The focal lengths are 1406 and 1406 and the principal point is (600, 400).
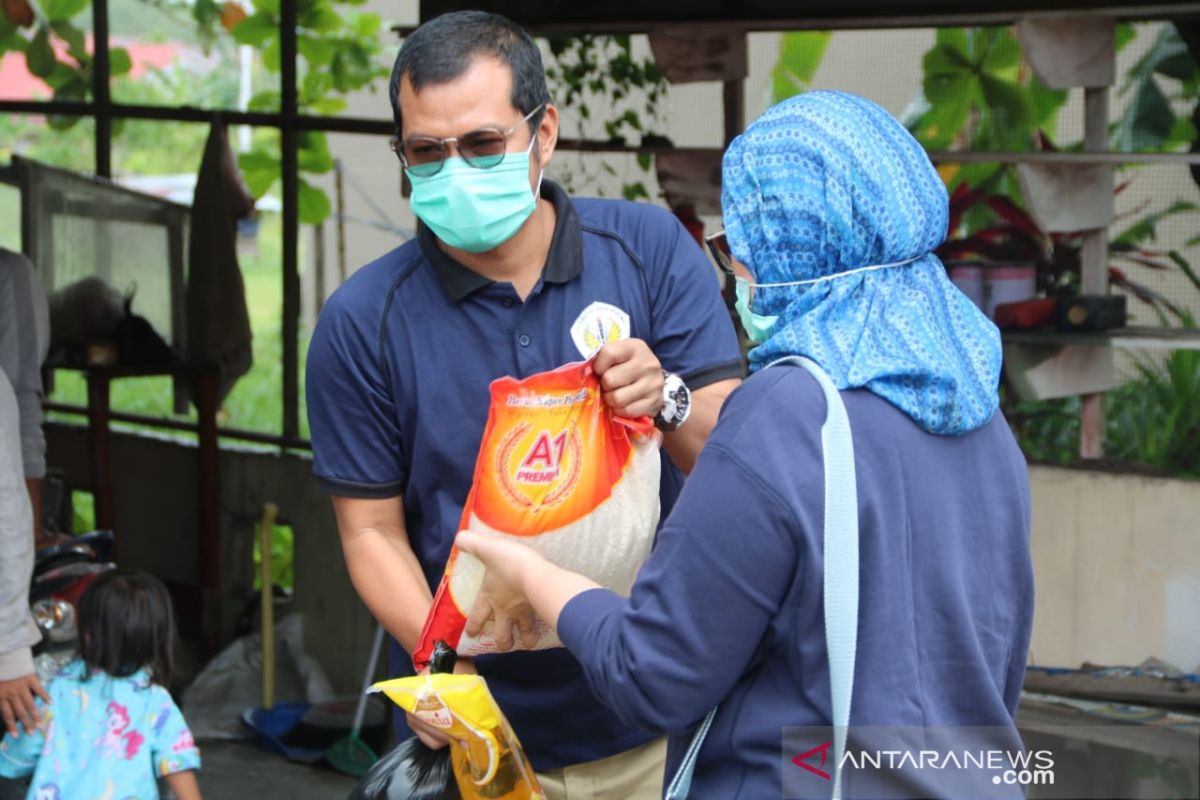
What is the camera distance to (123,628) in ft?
10.6

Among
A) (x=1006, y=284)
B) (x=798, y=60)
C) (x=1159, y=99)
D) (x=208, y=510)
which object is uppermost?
(x=798, y=60)

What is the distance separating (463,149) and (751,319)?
0.71m

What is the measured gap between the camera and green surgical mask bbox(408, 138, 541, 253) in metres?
2.19

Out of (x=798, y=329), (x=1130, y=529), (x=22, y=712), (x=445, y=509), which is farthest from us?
(x=1130, y=529)

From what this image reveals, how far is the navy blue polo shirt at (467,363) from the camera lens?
224 cm

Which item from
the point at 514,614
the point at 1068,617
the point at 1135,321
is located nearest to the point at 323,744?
the point at 1068,617

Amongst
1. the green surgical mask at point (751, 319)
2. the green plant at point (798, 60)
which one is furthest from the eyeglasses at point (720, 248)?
the green plant at point (798, 60)

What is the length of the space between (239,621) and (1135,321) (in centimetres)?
387

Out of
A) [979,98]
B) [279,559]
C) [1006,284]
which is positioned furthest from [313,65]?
[1006,284]

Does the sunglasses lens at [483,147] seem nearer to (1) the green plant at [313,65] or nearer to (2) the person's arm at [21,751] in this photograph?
(2) the person's arm at [21,751]

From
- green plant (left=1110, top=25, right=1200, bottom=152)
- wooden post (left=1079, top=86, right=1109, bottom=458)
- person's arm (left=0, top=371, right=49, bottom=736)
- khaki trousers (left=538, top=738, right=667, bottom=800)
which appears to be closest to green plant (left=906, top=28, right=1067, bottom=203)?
green plant (left=1110, top=25, right=1200, bottom=152)

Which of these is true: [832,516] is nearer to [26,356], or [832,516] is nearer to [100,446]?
[26,356]

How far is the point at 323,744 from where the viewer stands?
5.30 m

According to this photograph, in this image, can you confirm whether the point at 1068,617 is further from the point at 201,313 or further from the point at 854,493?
the point at 201,313
